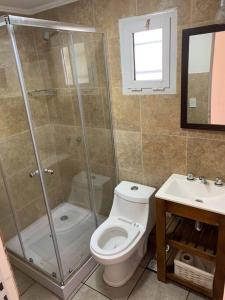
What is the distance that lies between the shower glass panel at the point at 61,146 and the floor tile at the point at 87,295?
0.18 metres

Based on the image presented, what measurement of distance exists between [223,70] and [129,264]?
1.76 meters

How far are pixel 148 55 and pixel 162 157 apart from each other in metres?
0.90

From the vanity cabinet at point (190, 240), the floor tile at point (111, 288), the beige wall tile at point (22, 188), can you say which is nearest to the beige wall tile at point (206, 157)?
the vanity cabinet at point (190, 240)

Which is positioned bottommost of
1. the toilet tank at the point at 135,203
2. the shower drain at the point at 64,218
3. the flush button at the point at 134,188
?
the shower drain at the point at 64,218

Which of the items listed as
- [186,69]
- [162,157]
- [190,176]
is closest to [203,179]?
[190,176]

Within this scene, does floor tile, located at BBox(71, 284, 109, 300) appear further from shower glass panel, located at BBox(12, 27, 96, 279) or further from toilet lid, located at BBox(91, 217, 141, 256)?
toilet lid, located at BBox(91, 217, 141, 256)

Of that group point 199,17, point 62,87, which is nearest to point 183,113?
point 199,17

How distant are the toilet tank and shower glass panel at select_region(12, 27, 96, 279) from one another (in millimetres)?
406

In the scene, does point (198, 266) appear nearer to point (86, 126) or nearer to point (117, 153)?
point (117, 153)

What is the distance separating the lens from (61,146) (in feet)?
8.01

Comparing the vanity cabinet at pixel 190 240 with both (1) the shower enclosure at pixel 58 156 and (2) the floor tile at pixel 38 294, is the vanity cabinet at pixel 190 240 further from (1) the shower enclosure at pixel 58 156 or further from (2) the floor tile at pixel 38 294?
(2) the floor tile at pixel 38 294

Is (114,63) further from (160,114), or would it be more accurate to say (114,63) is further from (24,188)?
(24,188)

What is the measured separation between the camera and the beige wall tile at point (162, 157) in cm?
195

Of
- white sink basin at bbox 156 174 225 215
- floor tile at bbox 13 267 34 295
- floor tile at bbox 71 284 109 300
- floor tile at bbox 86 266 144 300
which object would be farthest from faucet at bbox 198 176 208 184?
floor tile at bbox 13 267 34 295
